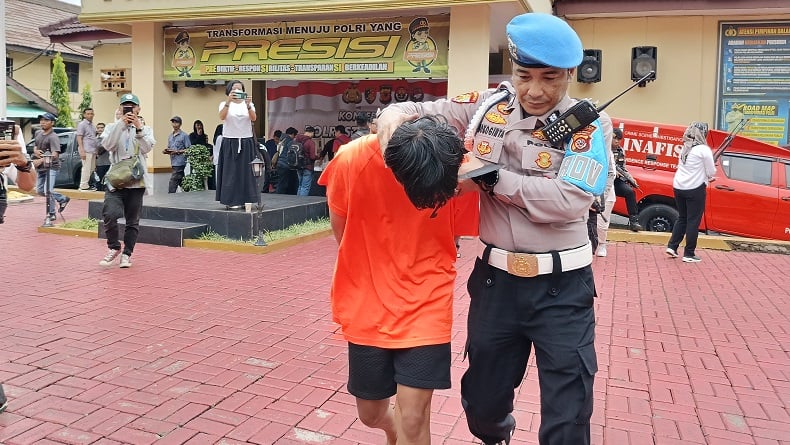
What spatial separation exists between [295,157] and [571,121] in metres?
11.6

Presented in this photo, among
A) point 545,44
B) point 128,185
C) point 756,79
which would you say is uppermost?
point 756,79

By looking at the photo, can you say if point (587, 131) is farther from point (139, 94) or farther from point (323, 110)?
point (323, 110)

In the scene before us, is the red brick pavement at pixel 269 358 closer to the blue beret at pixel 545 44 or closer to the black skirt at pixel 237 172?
the black skirt at pixel 237 172

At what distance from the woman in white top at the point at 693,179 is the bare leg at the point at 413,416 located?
7.19 meters

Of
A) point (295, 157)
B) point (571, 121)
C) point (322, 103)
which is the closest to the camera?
point (571, 121)

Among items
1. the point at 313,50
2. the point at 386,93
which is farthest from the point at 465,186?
the point at 386,93

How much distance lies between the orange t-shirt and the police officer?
0.18 metres

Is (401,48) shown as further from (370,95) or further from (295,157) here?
(370,95)

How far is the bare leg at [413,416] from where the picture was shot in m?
2.38

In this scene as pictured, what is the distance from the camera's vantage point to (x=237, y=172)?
30.8 ft

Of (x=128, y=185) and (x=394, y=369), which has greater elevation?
(x=128, y=185)

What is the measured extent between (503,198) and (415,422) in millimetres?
864

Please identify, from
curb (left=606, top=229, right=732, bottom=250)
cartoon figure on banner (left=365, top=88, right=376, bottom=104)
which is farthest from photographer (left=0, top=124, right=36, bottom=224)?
cartoon figure on banner (left=365, top=88, right=376, bottom=104)

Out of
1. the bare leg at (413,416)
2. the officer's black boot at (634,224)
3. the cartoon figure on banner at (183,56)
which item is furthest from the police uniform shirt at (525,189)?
the cartoon figure on banner at (183,56)
